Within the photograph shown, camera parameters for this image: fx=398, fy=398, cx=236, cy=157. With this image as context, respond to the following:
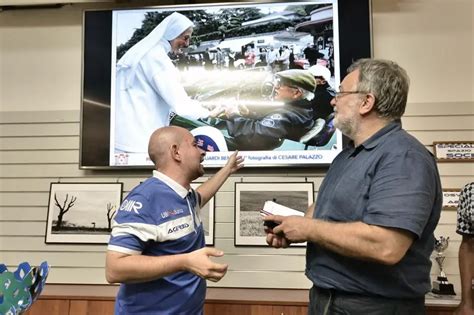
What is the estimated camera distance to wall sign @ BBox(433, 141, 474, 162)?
8.95ft

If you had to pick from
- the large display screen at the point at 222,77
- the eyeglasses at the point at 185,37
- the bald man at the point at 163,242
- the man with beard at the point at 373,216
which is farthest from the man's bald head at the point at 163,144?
the eyeglasses at the point at 185,37

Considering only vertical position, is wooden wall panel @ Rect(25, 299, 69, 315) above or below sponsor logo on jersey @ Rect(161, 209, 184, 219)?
below

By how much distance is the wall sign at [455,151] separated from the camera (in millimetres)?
2729

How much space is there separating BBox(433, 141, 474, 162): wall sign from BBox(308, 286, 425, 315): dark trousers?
1646 millimetres

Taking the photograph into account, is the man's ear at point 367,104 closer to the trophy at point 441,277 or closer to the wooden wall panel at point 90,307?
Result: the trophy at point 441,277

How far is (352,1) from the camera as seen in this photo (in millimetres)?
2814

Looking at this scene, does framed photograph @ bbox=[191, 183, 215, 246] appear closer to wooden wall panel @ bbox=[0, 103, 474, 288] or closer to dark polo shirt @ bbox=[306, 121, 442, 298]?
wooden wall panel @ bbox=[0, 103, 474, 288]

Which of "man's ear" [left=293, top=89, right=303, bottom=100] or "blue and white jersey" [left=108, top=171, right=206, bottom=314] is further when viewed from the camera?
"man's ear" [left=293, top=89, right=303, bottom=100]

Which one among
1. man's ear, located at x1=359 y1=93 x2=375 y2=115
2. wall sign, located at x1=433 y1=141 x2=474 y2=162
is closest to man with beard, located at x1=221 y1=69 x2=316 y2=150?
wall sign, located at x1=433 y1=141 x2=474 y2=162

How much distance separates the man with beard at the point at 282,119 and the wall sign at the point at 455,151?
912 millimetres

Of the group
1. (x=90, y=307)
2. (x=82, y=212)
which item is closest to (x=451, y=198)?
(x=90, y=307)

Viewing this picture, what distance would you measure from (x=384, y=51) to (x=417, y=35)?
10.4 inches

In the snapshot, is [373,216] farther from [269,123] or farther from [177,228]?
[269,123]

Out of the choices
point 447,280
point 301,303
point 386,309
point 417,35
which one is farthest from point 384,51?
point 386,309
